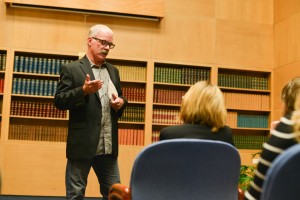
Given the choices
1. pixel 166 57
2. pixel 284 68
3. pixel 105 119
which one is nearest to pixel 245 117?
pixel 284 68

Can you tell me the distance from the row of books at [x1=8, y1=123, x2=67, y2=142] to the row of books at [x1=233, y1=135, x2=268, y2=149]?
2.33m

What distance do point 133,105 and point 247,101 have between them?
1.62 m

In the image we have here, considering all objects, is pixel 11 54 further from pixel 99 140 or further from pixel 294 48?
pixel 294 48

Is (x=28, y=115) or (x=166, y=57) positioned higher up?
(x=166, y=57)

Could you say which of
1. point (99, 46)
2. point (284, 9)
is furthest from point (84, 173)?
point (284, 9)

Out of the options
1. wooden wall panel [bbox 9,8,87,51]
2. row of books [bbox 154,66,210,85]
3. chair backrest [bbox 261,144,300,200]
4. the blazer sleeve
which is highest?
wooden wall panel [bbox 9,8,87,51]

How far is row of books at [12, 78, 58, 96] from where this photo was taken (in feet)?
16.8

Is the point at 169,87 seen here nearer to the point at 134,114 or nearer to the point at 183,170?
the point at 134,114

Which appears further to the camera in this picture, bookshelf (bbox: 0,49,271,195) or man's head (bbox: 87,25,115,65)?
bookshelf (bbox: 0,49,271,195)

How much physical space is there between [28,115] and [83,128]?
8.68 feet

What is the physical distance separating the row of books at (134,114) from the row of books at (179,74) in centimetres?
45

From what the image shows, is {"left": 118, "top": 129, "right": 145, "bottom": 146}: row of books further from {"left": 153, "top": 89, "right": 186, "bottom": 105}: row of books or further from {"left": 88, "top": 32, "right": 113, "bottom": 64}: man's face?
{"left": 88, "top": 32, "right": 113, "bottom": 64}: man's face

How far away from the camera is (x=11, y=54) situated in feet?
16.8

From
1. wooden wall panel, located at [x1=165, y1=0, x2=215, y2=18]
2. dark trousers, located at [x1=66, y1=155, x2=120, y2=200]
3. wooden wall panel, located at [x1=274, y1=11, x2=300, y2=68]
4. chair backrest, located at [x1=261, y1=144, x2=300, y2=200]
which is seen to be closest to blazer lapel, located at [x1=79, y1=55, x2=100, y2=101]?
dark trousers, located at [x1=66, y1=155, x2=120, y2=200]
